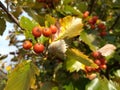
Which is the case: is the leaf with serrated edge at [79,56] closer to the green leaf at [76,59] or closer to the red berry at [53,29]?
the green leaf at [76,59]

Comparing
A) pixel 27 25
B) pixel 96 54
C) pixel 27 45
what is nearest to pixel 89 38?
Answer: pixel 96 54

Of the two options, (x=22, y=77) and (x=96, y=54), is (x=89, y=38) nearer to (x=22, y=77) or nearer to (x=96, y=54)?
(x=96, y=54)

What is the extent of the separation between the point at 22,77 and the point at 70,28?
0.37 meters

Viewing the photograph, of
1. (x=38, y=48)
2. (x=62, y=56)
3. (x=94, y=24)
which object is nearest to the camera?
(x=38, y=48)

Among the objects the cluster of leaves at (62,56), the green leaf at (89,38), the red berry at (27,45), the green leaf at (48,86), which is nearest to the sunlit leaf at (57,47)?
the cluster of leaves at (62,56)

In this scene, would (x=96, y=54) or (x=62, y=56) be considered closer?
(x=62, y=56)

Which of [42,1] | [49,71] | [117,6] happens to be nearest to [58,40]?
[42,1]

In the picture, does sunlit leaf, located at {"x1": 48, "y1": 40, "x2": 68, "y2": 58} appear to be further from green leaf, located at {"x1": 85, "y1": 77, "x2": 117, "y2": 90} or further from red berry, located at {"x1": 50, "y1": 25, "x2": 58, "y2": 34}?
green leaf, located at {"x1": 85, "y1": 77, "x2": 117, "y2": 90}

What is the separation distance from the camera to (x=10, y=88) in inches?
71.2

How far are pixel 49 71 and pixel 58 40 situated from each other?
1355mm

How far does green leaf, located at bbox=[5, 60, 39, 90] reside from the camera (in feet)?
5.92

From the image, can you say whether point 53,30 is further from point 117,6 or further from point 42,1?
point 117,6

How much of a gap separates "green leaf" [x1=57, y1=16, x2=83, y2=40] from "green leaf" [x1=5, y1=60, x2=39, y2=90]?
0.23 metres

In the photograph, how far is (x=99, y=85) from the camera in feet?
7.16
